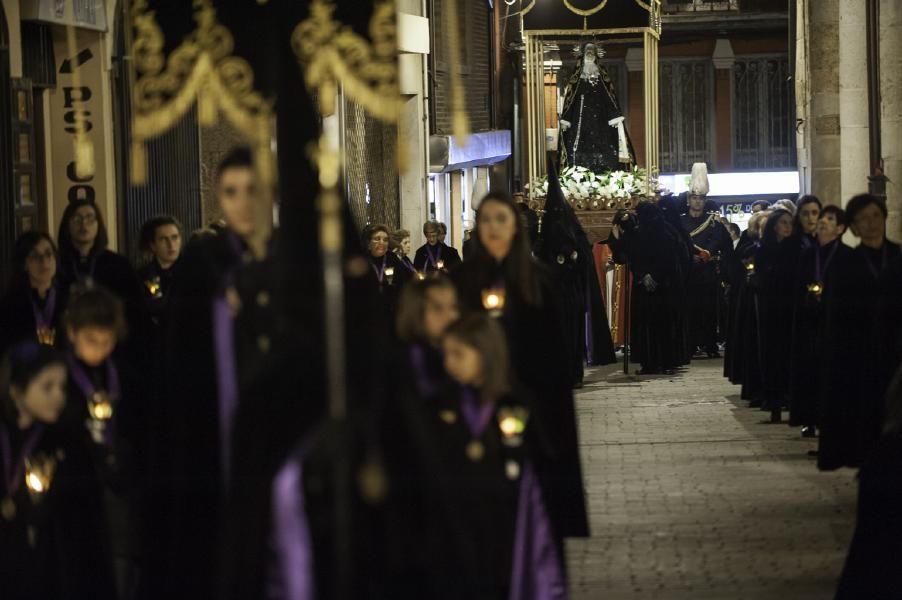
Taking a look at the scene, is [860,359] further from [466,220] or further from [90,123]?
[466,220]

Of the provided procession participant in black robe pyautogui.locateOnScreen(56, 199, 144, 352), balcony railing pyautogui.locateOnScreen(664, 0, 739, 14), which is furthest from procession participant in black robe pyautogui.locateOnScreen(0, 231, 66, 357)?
balcony railing pyautogui.locateOnScreen(664, 0, 739, 14)

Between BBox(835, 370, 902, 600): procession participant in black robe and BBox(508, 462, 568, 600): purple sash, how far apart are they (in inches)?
51.4

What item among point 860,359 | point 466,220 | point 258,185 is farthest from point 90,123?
point 466,220

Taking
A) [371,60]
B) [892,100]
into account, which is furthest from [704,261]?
[371,60]

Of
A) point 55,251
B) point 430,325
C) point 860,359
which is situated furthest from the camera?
point 860,359

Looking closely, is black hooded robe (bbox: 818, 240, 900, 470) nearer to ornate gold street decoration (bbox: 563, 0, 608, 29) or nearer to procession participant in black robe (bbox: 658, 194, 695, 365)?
procession participant in black robe (bbox: 658, 194, 695, 365)

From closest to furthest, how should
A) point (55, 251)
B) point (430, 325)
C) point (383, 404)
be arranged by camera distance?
point (383, 404), point (430, 325), point (55, 251)

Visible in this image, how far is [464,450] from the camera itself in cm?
623

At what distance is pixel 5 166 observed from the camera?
42.0 ft

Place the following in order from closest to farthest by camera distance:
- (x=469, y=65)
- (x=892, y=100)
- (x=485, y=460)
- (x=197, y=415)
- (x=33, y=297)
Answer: (x=485, y=460), (x=197, y=415), (x=33, y=297), (x=892, y=100), (x=469, y=65)

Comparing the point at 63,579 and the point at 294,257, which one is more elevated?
the point at 294,257

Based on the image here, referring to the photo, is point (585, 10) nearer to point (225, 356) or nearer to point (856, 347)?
point (856, 347)

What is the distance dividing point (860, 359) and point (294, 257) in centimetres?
759

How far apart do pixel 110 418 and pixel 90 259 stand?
2359mm
